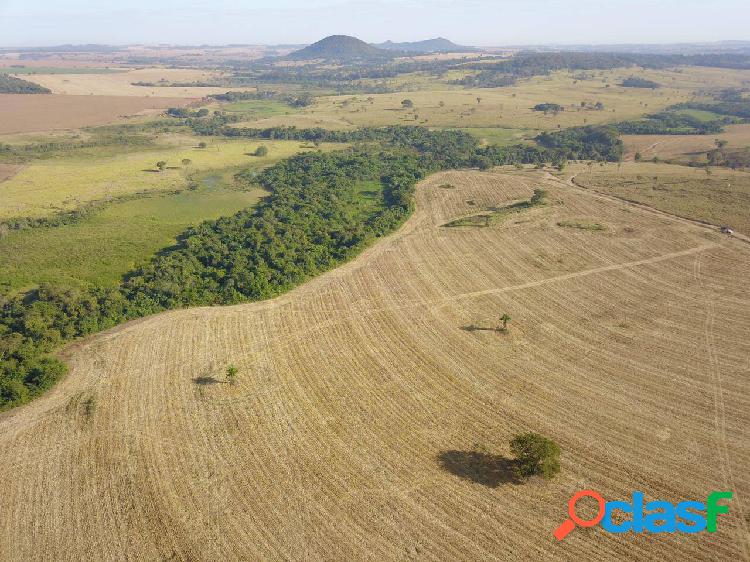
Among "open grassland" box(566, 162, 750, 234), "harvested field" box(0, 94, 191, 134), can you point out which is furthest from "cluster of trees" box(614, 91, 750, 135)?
"harvested field" box(0, 94, 191, 134)

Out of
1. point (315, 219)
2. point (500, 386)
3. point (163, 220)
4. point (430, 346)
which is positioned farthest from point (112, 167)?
point (500, 386)

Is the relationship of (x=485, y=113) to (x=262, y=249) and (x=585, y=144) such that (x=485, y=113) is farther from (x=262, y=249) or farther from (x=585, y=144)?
(x=262, y=249)

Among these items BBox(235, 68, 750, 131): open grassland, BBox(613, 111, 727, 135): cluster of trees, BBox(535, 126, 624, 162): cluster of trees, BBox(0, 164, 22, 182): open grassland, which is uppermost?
BBox(235, 68, 750, 131): open grassland

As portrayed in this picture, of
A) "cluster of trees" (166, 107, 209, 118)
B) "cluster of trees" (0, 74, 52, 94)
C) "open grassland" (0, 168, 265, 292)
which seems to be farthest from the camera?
"cluster of trees" (0, 74, 52, 94)

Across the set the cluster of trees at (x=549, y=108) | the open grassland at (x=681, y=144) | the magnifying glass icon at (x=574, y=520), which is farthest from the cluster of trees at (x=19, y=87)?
the magnifying glass icon at (x=574, y=520)

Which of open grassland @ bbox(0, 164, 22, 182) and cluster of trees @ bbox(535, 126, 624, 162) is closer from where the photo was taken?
open grassland @ bbox(0, 164, 22, 182)

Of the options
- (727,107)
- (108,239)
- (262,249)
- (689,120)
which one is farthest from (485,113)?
(108,239)

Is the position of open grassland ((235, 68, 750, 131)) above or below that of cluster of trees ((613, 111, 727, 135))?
above

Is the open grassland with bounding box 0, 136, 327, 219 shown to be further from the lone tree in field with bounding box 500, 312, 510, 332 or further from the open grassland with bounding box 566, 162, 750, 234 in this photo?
the lone tree in field with bounding box 500, 312, 510, 332
